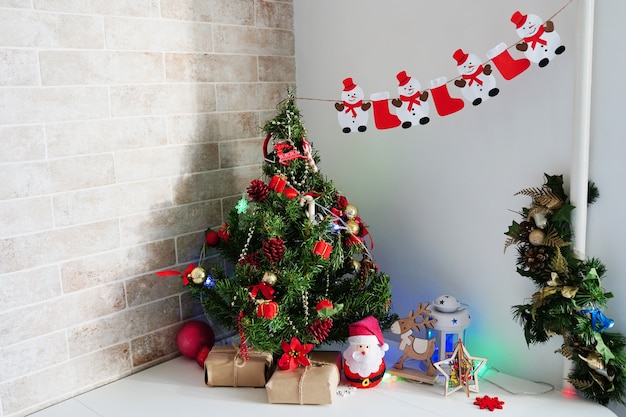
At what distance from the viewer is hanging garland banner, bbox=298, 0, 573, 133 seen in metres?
1.44

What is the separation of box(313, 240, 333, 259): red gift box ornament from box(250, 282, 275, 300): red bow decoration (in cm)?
14

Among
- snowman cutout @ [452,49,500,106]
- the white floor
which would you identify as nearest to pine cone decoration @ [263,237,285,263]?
the white floor

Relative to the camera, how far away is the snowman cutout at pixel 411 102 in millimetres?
1629

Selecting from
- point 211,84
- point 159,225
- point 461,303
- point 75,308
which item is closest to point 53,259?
point 75,308

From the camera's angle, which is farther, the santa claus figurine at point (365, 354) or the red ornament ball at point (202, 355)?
the red ornament ball at point (202, 355)

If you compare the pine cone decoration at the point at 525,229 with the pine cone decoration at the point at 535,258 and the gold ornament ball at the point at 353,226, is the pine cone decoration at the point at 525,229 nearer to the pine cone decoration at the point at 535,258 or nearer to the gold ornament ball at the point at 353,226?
the pine cone decoration at the point at 535,258

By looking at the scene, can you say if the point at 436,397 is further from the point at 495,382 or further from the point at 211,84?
the point at 211,84

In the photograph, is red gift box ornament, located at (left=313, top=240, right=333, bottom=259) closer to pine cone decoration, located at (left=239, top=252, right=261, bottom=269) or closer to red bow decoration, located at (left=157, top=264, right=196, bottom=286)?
pine cone decoration, located at (left=239, top=252, right=261, bottom=269)

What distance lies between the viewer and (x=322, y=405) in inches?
60.7

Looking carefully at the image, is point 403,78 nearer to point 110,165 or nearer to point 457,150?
Result: point 457,150

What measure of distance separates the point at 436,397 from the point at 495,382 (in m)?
0.18

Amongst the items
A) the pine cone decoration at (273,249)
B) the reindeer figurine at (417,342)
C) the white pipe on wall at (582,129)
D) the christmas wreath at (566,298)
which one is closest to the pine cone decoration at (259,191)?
the pine cone decoration at (273,249)

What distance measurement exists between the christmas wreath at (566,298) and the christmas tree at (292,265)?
0.37 metres

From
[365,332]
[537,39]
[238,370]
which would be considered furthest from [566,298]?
[238,370]
